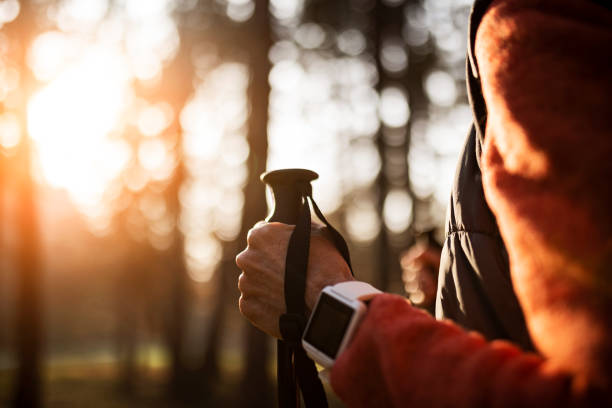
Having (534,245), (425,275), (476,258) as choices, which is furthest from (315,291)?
(425,275)

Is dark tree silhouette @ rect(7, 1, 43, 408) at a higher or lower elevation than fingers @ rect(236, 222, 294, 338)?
lower

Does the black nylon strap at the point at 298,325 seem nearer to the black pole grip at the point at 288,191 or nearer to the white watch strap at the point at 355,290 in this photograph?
the black pole grip at the point at 288,191

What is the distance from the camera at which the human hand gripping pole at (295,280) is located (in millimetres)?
1258

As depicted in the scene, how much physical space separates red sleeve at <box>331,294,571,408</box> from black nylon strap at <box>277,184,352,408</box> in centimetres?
24

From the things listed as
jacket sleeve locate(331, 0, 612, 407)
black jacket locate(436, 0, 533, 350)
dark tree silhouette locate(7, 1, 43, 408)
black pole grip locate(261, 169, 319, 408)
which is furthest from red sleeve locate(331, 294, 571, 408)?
dark tree silhouette locate(7, 1, 43, 408)

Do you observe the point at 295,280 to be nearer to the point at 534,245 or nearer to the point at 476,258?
the point at 476,258

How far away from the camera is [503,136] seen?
0.91 m

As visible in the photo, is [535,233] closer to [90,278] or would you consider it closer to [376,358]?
[376,358]

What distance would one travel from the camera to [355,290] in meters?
1.14

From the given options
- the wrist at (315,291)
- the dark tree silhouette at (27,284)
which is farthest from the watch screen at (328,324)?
the dark tree silhouette at (27,284)

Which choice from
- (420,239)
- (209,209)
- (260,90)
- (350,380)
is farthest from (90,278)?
(350,380)

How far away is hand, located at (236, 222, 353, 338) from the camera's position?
A: 4.32ft

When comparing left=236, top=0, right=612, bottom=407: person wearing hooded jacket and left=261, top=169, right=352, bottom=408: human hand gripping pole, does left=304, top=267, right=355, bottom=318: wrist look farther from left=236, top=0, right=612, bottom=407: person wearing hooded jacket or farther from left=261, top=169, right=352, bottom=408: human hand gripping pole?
left=236, top=0, right=612, bottom=407: person wearing hooded jacket

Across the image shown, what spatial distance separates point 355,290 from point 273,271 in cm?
28
